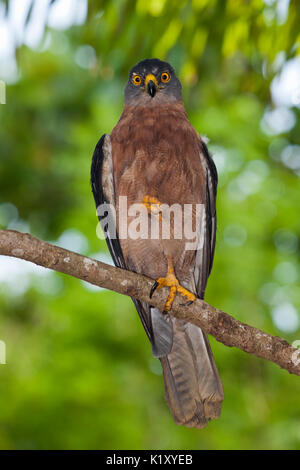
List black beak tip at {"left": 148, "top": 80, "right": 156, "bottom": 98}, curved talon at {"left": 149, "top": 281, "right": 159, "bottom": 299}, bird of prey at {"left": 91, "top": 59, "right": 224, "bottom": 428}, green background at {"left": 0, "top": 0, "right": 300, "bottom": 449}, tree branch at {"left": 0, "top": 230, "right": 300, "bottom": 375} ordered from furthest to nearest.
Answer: green background at {"left": 0, "top": 0, "right": 300, "bottom": 449}
black beak tip at {"left": 148, "top": 80, "right": 156, "bottom": 98}
bird of prey at {"left": 91, "top": 59, "right": 224, "bottom": 428}
curved talon at {"left": 149, "top": 281, "right": 159, "bottom": 299}
tree branch at {"left": 0, "top": 230, "right": 300, "bottom": 375}

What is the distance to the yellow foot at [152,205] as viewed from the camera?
3.20 m

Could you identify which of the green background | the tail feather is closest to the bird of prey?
the tail feather

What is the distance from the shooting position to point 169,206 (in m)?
3.26

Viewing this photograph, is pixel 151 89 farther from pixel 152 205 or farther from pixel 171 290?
pixel 171 290

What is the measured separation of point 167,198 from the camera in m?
3.26

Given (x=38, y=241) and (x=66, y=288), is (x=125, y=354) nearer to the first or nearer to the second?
(x=66, y=288)

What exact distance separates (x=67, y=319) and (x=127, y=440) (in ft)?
4.64

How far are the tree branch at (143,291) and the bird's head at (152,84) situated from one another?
4.62ft

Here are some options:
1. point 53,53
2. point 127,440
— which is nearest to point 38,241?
point 127,440

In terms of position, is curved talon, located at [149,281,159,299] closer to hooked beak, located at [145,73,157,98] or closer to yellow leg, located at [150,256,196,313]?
yellow leg, located at [150,256,196,313]

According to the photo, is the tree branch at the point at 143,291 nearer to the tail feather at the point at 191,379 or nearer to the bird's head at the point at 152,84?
the tail feather at the point at 191,379

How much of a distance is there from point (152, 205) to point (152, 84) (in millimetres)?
1007

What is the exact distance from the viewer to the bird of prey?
3.19 meters

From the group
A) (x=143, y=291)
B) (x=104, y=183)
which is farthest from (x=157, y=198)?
(x=143, y=291)
